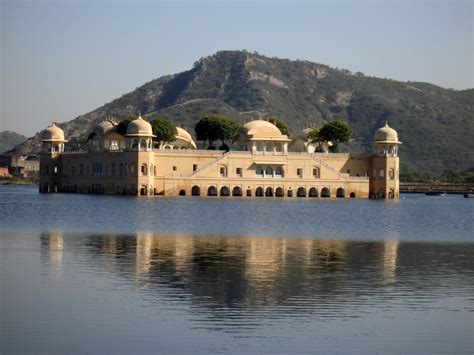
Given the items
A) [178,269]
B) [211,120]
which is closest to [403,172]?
[211,120]

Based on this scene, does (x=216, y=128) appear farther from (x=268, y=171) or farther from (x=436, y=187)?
(x=436, y=187)

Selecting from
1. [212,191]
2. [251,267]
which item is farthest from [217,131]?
[251,267]

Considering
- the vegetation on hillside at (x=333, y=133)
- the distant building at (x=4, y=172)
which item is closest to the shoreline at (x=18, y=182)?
the distant building at (x=4, y=172)

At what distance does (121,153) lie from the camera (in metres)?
80.5

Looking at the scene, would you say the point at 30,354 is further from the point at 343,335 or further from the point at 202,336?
the point at 343,335

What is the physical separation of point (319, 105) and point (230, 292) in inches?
6599

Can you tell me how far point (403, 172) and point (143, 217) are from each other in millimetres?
95123

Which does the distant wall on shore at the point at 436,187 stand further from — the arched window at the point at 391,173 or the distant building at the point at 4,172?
the distant building at the point at 4,172

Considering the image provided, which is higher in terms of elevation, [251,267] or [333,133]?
[333,133]

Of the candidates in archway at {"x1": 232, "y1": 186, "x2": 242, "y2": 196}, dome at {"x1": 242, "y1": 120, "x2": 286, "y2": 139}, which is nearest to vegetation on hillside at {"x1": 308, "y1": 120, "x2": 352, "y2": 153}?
dome at {"x1": 242, "y1": 120, "x2": 286, "y2": 139}

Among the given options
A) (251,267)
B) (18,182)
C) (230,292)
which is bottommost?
(230,292)

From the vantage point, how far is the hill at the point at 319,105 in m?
152

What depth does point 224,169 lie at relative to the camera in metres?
80.7

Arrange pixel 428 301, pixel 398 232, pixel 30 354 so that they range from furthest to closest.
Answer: pixel 398 232
pixel 428 301
pixel 30 354
